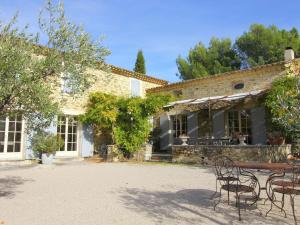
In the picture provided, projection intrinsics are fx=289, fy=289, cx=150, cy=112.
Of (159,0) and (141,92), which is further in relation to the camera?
(141,92)

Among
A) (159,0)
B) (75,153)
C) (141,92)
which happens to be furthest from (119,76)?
(159,0)

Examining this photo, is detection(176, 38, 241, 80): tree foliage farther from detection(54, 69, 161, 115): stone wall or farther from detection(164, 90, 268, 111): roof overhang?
detection(164, 90, 268, 111): roof overhang

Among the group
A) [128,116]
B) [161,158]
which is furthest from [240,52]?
[161,158]

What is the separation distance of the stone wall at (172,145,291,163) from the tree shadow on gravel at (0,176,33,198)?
685 cm

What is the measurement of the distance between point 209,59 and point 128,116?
13638mm

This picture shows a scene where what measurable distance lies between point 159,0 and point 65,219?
23.3 feet

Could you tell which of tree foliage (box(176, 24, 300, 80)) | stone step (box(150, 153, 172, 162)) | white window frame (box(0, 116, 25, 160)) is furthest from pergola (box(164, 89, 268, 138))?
tree foliage (box(176, 24, 300, 80))

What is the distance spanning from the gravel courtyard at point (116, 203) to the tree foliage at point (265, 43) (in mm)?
18700

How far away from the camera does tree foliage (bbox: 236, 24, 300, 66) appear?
23428 mm

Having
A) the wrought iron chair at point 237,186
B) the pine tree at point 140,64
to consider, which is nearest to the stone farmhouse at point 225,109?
the wrought iron chair at point 237,186

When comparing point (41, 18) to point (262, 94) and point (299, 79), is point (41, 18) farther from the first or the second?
point (262, 94)

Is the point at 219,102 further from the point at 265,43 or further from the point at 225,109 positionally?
the point at 265,43

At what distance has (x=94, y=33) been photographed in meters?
5.88

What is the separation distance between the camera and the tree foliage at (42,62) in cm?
464
